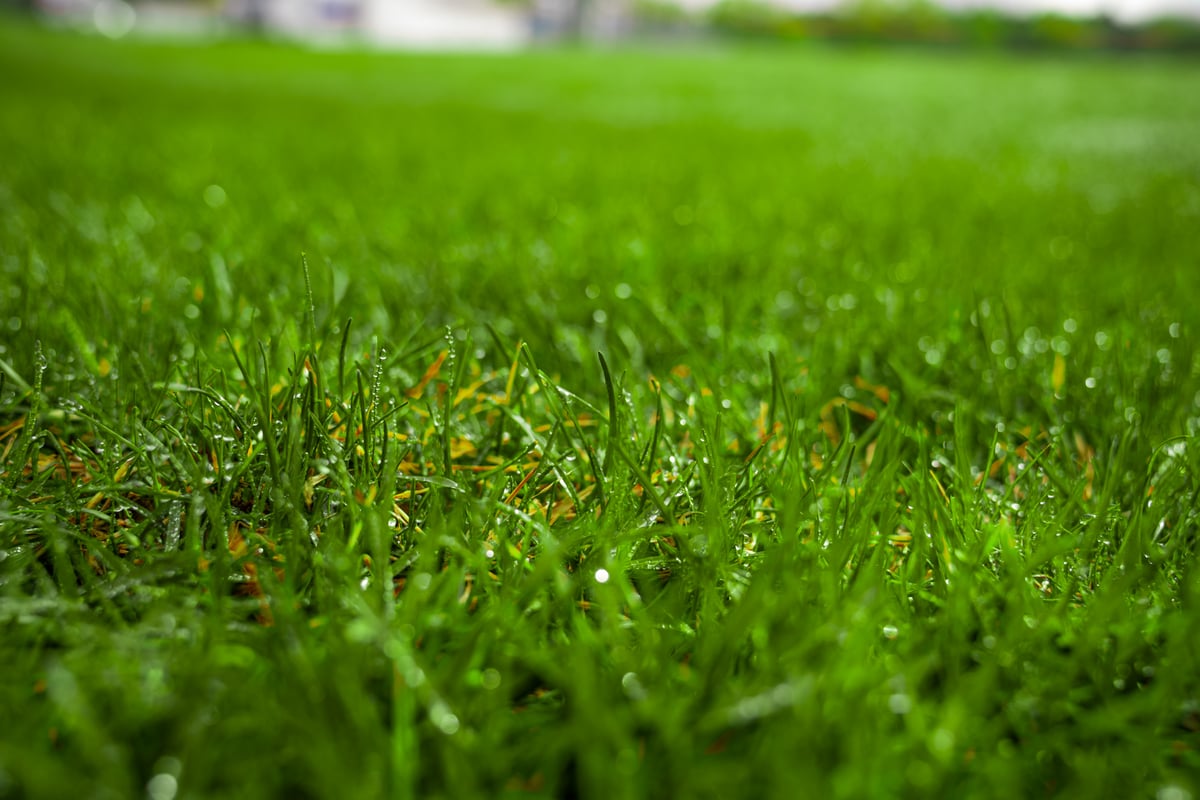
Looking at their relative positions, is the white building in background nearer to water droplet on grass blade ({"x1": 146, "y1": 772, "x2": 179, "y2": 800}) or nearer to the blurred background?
the blurred background

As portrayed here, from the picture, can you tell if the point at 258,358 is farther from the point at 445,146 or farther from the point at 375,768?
the point at 445,146

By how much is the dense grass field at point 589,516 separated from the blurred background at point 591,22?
2390 cm

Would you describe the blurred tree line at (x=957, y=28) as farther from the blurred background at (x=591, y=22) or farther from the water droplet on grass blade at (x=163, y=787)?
the water droplet on grass blade at (x=163, y=787)

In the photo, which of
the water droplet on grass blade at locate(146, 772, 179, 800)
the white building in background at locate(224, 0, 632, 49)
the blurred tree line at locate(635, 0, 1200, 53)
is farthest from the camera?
the white building in background at locate(224, 0, 632, 49)

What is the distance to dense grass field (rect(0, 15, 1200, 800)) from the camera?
1.82ft

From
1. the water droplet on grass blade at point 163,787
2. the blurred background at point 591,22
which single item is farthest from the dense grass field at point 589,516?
the blurred background at point 591,22

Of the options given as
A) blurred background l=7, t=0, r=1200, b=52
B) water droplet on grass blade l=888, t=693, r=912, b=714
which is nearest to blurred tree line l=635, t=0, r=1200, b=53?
blurred background l=7, t=0, r=1200, b=52

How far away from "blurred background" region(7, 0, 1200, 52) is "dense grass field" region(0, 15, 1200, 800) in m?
23.9

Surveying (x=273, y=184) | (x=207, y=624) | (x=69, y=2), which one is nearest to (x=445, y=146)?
(x=273, y=184)

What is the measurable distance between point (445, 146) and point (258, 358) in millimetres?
2806

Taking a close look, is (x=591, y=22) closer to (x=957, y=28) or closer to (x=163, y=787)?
(x=957, y=28)

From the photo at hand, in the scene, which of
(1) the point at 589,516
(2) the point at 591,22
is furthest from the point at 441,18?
(1) the point at 589,516

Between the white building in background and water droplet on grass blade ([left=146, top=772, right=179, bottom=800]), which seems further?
the white building in background

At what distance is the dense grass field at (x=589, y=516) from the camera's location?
1.82ft
